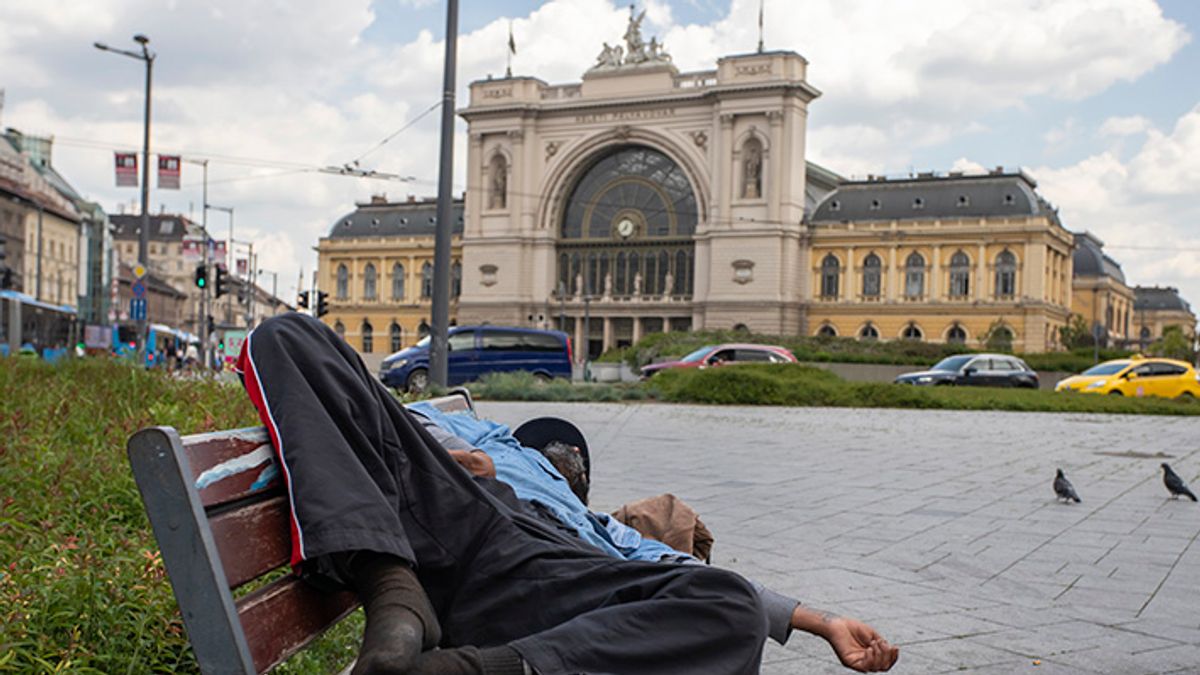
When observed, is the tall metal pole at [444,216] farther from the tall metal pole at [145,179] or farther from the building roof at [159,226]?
the building roof at [159,226]

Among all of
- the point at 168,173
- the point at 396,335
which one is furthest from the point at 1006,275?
the point at 168,173

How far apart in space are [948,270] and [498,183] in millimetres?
29974

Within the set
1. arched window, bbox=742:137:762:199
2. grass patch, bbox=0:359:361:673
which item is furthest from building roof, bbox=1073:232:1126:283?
grass patch, bbox=0:359:361:673

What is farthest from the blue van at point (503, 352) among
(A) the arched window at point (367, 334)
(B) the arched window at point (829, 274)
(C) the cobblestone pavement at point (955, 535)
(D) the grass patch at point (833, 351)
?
(A) the arched window at point (367, 334)

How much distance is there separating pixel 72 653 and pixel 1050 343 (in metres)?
77.4

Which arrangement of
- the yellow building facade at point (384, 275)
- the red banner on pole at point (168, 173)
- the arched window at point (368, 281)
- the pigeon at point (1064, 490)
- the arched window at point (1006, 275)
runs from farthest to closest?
the arched window at point (368, 281) < the yellow building facade at point (384, 275) < the arched window at point (1006, 275) < the red banner on pole at point (168, 173) < the pigeon at point (1064, 490)

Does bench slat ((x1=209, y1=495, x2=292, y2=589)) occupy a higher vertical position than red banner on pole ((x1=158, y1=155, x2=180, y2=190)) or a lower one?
lower

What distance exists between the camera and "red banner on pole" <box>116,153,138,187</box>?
3023cm

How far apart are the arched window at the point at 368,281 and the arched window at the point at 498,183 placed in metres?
17.7

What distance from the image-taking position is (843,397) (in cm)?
2255

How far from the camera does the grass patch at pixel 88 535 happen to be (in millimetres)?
Answer: 2883

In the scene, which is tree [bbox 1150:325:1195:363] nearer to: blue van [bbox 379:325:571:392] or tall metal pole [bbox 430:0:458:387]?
blue van [bbox 379:325:571:392]

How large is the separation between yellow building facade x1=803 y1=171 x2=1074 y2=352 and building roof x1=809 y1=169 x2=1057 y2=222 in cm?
9

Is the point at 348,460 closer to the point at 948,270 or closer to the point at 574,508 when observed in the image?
the point at 574,508
